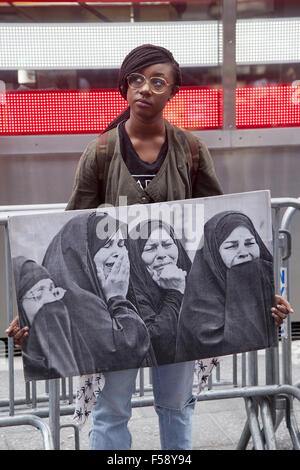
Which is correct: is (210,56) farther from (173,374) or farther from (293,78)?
(173,374)

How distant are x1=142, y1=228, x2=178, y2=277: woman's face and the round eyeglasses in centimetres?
56

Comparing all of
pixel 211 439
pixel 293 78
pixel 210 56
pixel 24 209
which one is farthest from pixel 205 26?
pixel 211 439

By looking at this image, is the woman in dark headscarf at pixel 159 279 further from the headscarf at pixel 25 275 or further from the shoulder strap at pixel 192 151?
the headscarf at pixel 25 275

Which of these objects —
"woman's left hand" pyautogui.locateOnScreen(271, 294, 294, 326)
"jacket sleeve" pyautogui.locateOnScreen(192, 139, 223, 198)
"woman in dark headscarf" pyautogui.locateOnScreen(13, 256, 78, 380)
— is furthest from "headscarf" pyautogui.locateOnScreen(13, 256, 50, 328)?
"woman's left hand" pyautogui.locateOnScreen(271, 294, 294, 326)

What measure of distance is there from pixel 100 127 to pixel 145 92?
2753 millimetres

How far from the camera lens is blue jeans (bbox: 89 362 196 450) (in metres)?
3.43

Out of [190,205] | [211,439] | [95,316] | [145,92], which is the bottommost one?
[211,439]

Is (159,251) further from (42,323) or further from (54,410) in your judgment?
(54,410)

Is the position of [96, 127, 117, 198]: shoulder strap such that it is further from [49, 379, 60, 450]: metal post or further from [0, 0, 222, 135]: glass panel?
[0, 0, 222, 135]: glass panel

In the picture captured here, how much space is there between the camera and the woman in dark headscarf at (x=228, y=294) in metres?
3.62

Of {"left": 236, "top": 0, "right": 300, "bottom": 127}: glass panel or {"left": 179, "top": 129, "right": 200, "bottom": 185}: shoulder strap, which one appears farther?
{"left": 236, "top": 0, "right": 300, "bottom": 127}: glass panel

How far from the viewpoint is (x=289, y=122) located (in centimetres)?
628

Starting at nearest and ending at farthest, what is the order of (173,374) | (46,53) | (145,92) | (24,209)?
1. (145,92)
2. (173,374)
3. (24,209)
4. (46,53)

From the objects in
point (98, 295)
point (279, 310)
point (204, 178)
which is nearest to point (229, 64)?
point (204, 178)
